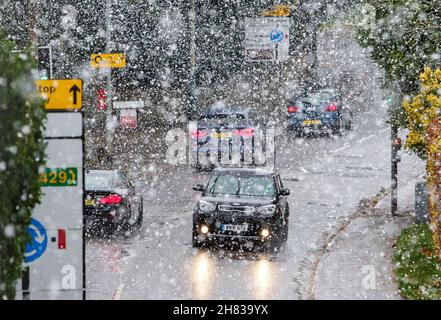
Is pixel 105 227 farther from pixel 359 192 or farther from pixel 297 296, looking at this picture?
pixel 359 192

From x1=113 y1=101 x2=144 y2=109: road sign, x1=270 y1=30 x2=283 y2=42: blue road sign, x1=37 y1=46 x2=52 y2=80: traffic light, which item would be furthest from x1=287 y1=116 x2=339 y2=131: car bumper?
x1=37 y1=46 x2=52 y2=80: traffic light

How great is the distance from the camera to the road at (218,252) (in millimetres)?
13281

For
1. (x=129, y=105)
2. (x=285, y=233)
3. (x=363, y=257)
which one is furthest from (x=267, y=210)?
(x=129, y=105)

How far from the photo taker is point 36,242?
8320 mm

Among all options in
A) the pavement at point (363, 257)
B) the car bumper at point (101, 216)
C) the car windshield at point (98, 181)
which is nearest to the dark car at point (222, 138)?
the pavement at point (363, 257)

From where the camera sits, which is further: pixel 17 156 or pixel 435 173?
pixel 435 173

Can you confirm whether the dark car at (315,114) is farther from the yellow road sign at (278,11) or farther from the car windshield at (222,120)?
the car windshield at (222,120)

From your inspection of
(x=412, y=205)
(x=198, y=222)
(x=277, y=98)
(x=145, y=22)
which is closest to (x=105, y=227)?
(x=198, y=222)

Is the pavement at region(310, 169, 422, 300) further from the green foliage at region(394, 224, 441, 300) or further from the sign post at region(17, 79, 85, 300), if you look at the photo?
the sign post at region(17, 79, 85, 300)

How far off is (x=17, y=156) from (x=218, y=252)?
890 cm

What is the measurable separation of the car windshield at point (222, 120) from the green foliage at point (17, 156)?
18156mm

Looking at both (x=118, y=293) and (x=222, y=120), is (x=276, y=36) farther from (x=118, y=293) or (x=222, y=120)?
(x=118, y=293)

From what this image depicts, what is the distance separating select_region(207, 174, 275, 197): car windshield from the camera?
16562 millimetres

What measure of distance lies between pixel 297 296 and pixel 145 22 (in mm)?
→ 26297
